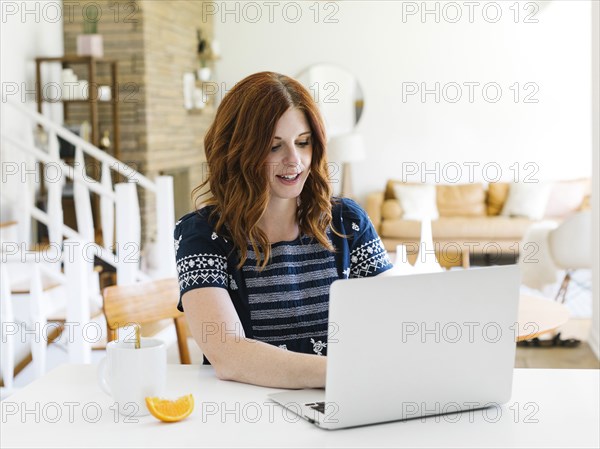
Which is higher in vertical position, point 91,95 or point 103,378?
point 91,95

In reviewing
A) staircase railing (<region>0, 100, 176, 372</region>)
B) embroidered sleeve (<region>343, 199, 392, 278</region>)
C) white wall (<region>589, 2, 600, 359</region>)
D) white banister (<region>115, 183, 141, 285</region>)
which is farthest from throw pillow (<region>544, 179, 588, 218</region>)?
embroidered sleeve (<region>343, 199, 392, 278</region>)

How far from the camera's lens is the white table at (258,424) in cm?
127

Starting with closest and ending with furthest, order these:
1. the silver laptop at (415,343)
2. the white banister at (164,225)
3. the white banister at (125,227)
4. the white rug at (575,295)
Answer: the silver laptop at (415,343) < the white banister at (125,227) < the white banister at (164,225) < the white rug at (575,295)

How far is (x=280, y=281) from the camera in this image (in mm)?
1899

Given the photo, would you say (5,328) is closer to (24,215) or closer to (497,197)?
(24,215)

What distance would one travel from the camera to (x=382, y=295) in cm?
126

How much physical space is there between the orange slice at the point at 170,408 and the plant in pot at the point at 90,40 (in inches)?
195

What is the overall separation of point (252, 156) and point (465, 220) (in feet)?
20.6

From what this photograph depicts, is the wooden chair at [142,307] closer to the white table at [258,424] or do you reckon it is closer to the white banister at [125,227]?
the white table at [258,424]

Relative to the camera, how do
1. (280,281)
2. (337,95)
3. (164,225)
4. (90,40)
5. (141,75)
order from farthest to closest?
1. (337,95)
2. (141,75)
3. (90,40)
4. (164,225)
5. (280,281)


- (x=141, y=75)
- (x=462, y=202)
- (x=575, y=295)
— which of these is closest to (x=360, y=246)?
(x=141, y=75)

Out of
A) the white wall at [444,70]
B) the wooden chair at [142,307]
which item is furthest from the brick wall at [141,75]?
the wooden chair at [142,307]

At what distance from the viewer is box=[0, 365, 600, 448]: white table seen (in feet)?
4.16

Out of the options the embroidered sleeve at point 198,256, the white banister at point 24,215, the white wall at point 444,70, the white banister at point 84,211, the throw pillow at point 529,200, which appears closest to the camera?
the embroidered sleeve at point 198,256
